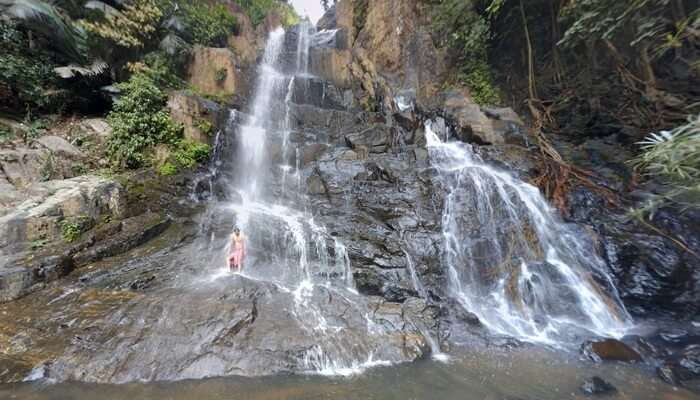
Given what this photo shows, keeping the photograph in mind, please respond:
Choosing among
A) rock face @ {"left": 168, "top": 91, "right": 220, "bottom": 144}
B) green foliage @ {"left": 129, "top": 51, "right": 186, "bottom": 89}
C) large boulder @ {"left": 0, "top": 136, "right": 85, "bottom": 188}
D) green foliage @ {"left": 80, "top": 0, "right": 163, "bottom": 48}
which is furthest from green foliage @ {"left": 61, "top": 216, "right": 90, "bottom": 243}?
green foliage @ {"left": 80, "top": 0, "right": 163, "bottom": 48}

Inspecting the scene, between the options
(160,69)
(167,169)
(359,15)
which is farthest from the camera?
(359,15)

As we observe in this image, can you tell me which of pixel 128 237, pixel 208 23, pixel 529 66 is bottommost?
pixel 128 237

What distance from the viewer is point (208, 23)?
51.9ft

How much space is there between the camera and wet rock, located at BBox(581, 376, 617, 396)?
15.7 feet

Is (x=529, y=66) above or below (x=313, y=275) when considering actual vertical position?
above

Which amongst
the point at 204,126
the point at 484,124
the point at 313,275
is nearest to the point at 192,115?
the point at 204,126

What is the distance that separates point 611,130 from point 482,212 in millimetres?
6216

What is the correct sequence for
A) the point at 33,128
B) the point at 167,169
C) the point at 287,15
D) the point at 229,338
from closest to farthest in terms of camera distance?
the point at 229,338
the point at 33,128
the point at 167,169
the point at 287,15

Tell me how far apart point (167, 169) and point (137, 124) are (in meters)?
1.74

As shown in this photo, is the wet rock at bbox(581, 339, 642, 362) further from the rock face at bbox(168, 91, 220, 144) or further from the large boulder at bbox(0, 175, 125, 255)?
the rock face at bbox(168, 91, 220, 144)

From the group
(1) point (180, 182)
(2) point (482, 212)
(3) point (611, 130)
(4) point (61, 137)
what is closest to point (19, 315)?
(1) point (180, 182)

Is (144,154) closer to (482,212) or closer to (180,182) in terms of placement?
(180,182)

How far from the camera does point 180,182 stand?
961 cm

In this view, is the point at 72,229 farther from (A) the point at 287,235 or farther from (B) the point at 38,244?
(A) the point at 287,235
